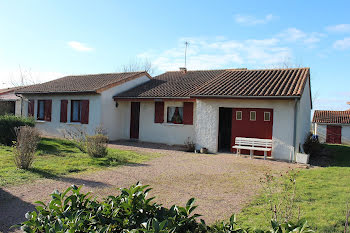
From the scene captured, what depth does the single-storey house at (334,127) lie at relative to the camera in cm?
3152

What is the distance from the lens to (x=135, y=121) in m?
18.2

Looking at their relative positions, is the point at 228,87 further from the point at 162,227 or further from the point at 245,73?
the point at 162,227

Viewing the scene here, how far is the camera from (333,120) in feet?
106

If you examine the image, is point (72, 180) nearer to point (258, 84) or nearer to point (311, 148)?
point (258, 84)

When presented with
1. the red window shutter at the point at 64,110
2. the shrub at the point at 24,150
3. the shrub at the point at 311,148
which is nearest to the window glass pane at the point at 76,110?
the red window shutter at the point at 64,110

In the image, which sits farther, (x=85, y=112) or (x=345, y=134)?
(x=345, y=134)

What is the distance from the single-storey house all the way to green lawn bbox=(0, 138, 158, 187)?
27055 mm

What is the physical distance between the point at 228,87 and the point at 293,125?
3718 mm

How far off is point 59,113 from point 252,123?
12.8 metres

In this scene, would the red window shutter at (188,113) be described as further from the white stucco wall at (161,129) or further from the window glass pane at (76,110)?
the window glass pane at (76,110)

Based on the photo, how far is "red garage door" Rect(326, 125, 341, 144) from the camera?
31875 mm

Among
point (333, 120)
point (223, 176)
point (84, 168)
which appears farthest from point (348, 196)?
point (333, 120)

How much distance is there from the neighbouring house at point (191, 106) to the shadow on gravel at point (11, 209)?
30.9 feet

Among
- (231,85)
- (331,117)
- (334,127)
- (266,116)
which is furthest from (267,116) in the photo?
(331,117)
